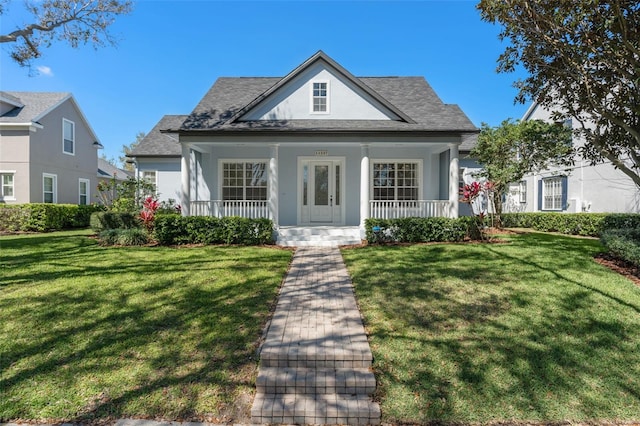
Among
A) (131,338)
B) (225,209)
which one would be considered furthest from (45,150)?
(131,338)

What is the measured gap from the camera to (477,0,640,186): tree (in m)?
6.68

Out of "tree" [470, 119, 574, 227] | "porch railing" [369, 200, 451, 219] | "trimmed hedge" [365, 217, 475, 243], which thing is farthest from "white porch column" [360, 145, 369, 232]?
"tree" [470, 119, 574, 227]

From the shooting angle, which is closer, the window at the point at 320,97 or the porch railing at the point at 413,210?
the porch railing at the point at 413,210

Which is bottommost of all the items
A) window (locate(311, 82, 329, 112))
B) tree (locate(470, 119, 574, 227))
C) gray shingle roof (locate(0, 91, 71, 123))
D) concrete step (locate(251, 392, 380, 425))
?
concrete step (locate(251, 392, 380, 425))

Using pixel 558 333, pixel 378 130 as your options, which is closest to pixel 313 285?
pixel 558 333

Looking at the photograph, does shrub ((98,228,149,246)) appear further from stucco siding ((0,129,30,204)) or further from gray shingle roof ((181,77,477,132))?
stucco siding ((0,129,30,204))

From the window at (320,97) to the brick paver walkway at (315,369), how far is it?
28.4 feet

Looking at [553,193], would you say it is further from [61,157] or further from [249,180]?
[61,157]

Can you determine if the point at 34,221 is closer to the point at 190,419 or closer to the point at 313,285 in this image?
the point at 313,285

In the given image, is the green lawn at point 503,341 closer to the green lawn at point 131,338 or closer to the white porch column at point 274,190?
the green lawn at point 131,338

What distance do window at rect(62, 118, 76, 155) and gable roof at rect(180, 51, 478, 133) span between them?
1163 cm

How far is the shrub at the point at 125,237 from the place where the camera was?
1028 cm

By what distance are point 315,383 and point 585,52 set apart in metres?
8.92

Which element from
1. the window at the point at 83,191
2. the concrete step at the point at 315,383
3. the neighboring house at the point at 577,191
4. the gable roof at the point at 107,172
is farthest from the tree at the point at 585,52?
the gable roof at the point at 107,172
